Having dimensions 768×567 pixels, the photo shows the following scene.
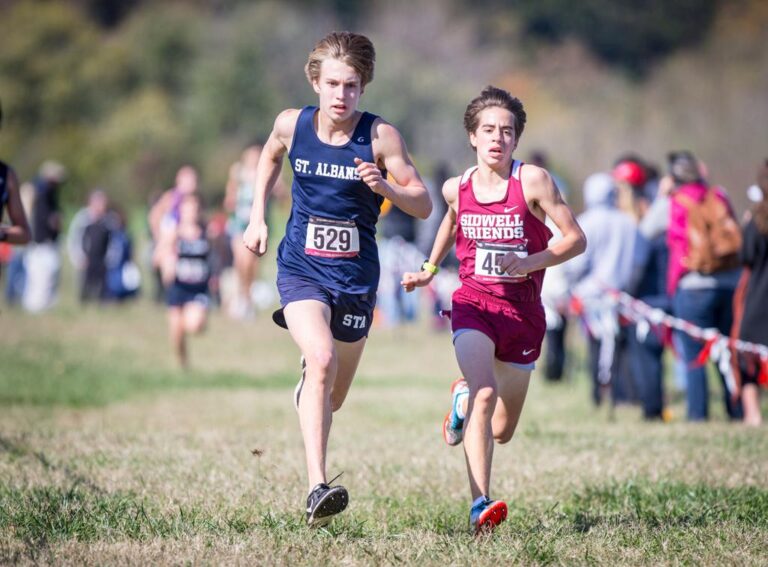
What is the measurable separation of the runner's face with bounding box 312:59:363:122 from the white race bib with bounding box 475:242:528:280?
96 cm

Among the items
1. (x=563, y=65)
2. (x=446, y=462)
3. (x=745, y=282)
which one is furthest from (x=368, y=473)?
(x=563, y=65)

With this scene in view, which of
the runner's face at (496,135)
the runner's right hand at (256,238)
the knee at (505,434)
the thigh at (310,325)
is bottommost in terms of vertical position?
the knee at (505,434)

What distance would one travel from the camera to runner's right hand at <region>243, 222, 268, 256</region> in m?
6.41

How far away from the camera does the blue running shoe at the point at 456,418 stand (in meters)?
6.68

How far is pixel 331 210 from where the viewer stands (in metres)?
6.41

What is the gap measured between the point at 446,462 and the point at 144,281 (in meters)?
31.0

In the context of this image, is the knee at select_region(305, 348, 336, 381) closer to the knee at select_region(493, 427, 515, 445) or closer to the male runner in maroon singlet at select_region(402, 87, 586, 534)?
the male runner in maroon singlet at select_region(402, 87, 586, 534)

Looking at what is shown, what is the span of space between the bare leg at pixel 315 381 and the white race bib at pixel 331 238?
34 centimetres

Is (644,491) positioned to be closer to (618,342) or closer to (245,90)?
(618,342)

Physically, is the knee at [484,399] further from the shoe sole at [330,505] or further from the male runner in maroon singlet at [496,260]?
the shoe sole at [330,505]

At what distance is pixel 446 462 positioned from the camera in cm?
862

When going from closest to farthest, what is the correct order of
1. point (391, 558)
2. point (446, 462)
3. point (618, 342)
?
point (391, 558)
point (446, 462)
point (618, 342)

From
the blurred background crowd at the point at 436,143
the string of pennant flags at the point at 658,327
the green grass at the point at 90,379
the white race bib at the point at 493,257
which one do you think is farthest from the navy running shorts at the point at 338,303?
the green grass at the point at 90,379

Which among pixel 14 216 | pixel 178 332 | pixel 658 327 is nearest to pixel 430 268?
pixel 14 216
